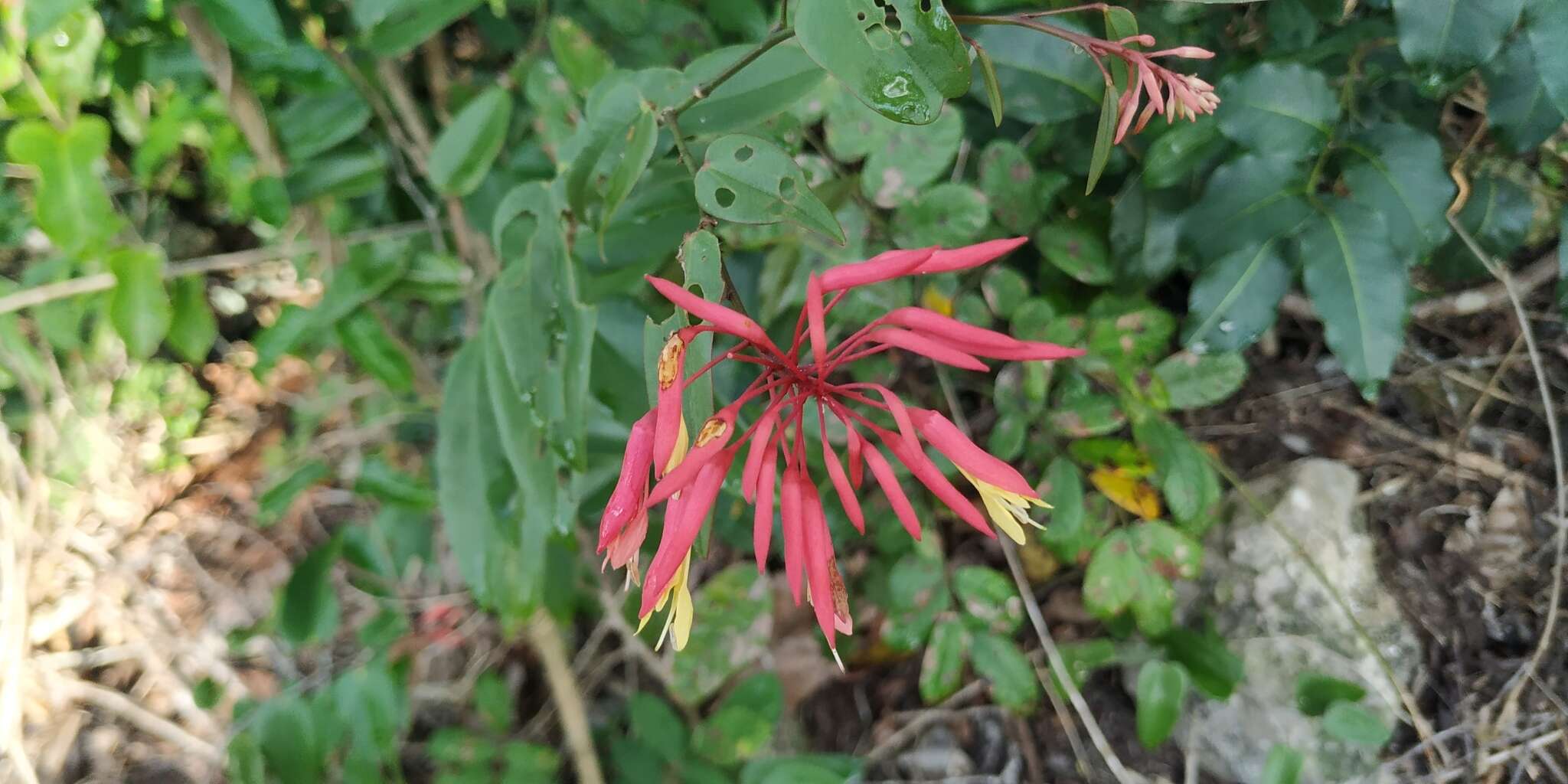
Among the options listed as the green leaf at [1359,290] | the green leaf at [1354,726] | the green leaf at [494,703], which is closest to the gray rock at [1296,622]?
the green leaf at [1354,726]

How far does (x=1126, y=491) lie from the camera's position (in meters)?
1.02

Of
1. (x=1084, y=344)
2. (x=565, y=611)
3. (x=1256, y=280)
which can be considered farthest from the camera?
(x=565, y=611)

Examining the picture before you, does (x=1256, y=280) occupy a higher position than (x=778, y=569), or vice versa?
(x=1256, y=280)

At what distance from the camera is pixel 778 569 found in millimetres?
1417

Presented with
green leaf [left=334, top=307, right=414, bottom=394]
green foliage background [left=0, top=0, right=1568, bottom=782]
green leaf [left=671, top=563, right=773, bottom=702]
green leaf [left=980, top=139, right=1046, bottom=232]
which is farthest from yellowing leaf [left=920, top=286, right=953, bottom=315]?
green leaf [left=334, top=307, right=414, bottom=394]

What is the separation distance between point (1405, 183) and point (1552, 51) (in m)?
0.15

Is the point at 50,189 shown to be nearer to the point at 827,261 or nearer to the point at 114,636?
the point at 827,261

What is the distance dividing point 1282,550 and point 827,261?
2.37 feet

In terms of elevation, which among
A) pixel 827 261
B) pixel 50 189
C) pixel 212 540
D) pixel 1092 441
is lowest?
pixel 212 540

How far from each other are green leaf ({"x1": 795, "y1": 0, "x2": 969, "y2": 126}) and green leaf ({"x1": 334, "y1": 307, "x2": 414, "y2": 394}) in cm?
90

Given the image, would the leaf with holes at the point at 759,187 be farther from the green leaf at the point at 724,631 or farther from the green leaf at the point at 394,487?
the green leaf at the point at 394,487

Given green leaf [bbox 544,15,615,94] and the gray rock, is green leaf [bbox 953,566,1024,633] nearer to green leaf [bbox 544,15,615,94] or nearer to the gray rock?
the gray rock

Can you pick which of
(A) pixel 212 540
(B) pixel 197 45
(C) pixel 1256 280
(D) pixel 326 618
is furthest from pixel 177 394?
(C) pixel 1256 280

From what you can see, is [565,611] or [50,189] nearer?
[50,189]
